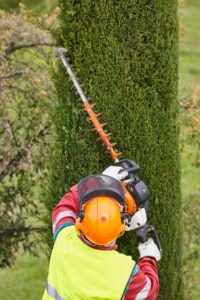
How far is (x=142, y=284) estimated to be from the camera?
3.42 m

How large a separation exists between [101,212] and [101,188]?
15 cm

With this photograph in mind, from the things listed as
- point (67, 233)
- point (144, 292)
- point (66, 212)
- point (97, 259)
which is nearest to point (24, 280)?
point (66, 212)

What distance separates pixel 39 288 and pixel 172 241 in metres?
5.13

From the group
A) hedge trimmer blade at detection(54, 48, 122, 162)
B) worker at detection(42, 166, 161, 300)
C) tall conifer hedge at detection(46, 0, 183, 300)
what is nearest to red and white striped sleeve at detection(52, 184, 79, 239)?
worker at detection(42, 166, 161, 300)

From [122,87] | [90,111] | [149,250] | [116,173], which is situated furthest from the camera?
[122,87]

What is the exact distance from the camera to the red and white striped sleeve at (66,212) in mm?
3744

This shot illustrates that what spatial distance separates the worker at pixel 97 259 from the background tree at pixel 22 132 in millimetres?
2589

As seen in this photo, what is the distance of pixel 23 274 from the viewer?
9.88 metres

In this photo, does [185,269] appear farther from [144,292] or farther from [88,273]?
[88,273]

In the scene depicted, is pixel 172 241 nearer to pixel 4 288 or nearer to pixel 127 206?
pixel 127 206

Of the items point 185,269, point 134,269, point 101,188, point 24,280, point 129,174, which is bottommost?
point 24,280

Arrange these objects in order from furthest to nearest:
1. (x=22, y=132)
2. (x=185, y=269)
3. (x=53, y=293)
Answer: (x=185, y=269)
(x=22, y=132)
(x=53, y=293)

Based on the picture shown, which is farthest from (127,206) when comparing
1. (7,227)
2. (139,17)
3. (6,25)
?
(6,25)

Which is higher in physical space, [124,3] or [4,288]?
[124,3]
